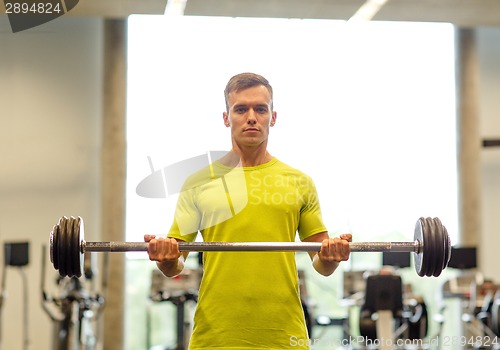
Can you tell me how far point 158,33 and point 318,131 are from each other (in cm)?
177

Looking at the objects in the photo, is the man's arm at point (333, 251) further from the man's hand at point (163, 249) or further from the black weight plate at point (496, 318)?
the black weight plate at point (496, 318)

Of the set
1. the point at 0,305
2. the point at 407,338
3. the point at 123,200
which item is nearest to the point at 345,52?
the point at 407,338

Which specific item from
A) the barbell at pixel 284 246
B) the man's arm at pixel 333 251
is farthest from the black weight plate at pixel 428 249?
the man's arm at pixel 333 251

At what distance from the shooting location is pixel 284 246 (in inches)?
87.5

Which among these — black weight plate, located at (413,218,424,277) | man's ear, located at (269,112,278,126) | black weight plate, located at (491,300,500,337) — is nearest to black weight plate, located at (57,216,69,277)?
man's ear, located at (269,112,278,126)

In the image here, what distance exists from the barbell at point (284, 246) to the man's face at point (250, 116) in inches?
12.5

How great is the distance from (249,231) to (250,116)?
32cm

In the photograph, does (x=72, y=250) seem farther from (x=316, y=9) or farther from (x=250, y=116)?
(x=316, y=9)

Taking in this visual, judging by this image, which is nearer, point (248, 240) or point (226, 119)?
point (248, 240)

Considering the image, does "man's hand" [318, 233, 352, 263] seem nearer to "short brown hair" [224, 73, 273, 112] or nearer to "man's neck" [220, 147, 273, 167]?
"man's neck" [220, 147, 273, 167]

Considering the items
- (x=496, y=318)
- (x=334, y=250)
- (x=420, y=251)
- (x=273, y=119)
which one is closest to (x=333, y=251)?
(x=334, y=250)

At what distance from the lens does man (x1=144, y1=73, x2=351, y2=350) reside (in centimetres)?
221

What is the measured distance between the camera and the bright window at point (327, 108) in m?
3.81

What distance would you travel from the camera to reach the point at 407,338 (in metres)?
6.86
